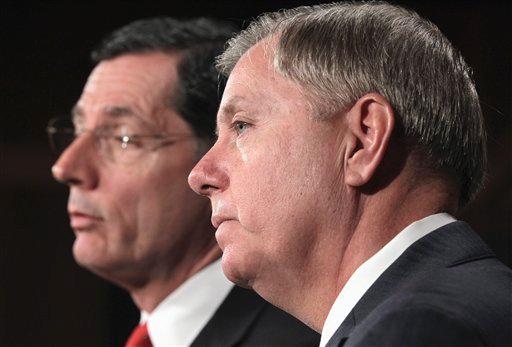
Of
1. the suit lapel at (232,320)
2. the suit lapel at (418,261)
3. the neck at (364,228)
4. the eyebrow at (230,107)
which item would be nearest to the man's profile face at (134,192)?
the suit lapel at (232,320)

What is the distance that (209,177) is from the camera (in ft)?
5.89

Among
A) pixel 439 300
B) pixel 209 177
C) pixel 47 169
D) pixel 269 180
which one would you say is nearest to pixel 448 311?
pixel 439 300

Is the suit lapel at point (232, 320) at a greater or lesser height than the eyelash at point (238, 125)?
lesser

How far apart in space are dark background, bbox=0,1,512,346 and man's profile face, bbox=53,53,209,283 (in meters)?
0.97

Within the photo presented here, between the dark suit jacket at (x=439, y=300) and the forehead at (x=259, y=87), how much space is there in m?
0.31

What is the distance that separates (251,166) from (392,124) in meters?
0.24

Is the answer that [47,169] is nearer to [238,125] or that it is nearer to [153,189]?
[153,189]

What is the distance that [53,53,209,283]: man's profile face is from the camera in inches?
107

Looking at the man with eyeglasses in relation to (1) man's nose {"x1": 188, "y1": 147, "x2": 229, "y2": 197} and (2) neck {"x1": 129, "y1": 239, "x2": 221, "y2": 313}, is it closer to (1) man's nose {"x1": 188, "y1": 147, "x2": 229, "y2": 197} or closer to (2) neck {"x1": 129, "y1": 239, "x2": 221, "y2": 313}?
(2) neck {"x1": 129, "y1": 239, "x2": 221, "y2": 313}

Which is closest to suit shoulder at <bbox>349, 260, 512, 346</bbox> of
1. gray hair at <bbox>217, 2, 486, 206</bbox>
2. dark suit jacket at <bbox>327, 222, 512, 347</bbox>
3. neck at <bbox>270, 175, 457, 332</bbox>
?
dark suit jacket at <bbox>327, 222, 512, 347</bbox>

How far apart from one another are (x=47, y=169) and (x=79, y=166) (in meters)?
1.81

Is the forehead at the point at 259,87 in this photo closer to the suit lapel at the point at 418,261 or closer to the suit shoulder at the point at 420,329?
the suit lapel at the point at 418,261

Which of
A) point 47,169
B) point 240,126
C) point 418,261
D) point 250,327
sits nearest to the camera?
point 418,261

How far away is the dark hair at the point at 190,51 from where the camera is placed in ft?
9.29
